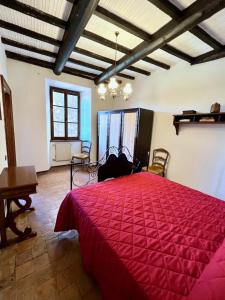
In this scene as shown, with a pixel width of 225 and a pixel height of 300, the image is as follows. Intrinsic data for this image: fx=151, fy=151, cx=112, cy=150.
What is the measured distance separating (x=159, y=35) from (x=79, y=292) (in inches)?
128

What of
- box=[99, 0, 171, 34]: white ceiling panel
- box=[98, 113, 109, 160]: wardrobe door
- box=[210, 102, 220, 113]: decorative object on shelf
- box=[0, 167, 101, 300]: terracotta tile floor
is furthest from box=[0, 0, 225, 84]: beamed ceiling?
box=[0, 167, 101, 300]: terracotta tile floor

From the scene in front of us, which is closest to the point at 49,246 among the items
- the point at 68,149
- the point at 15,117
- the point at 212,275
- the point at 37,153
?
the point at 212,275

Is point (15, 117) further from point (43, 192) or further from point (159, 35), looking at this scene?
point (159, 35)

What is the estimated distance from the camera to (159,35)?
2.26 meters

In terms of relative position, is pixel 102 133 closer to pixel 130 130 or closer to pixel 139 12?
pixel 130 130

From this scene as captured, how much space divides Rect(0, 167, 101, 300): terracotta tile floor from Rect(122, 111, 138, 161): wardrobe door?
232 cm

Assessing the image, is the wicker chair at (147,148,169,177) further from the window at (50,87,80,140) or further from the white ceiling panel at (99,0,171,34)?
the window at (50,87,80,140)

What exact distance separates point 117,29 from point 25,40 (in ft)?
5.76

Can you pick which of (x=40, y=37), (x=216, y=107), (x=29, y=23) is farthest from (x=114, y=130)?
(x=29, y=23)

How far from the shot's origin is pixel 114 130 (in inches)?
167

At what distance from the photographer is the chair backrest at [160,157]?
3594mm

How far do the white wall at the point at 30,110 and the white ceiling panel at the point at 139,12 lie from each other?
2.61 metres

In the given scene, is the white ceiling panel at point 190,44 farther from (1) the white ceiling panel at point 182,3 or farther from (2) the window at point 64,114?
(2) the window at point 64,114

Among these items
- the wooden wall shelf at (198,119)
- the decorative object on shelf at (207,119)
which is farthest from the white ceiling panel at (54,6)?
the decorative object on shelf at (207,119)
